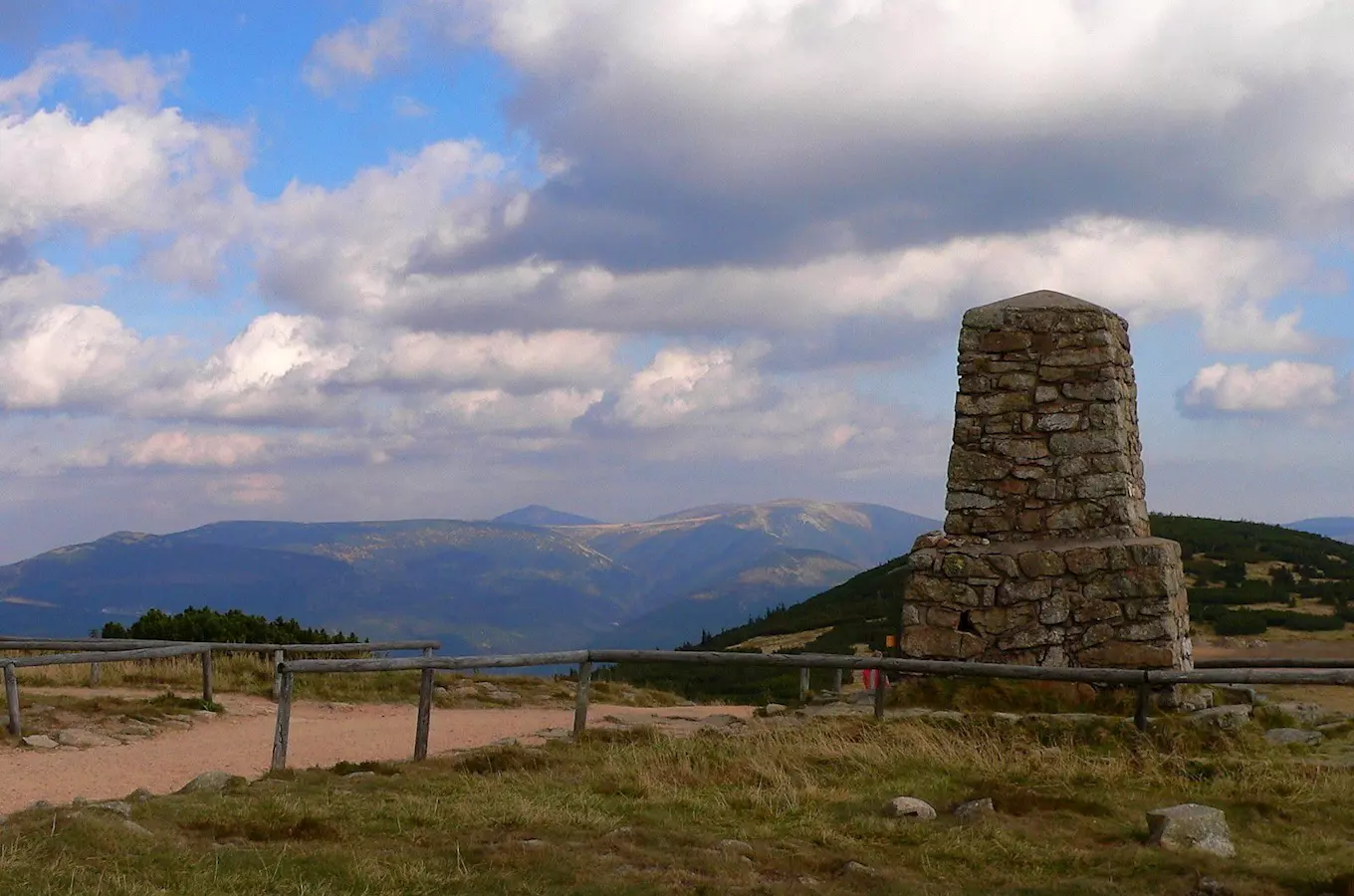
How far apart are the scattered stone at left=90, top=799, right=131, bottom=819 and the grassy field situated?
0.09 m

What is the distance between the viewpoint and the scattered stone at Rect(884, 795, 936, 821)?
853 centimetres

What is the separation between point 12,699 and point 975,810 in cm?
1125

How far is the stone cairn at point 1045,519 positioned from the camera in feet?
44.0

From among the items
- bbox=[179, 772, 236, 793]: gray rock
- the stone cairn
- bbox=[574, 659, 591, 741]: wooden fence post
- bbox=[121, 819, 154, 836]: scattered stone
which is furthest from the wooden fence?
the stone cairn

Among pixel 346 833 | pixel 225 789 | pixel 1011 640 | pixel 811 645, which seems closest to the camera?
pixel 346 833

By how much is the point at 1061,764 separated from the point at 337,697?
41.3 feet

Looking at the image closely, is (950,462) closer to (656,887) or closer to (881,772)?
(881,772)

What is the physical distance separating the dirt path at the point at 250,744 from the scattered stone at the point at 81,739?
0.70ft

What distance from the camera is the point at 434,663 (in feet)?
39.0

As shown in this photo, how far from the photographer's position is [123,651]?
54.6 ft

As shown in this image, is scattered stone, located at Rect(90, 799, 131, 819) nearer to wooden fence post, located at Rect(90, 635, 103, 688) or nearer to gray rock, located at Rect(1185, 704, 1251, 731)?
gray rock, located at Rect(1185, 704, 1251, 731)

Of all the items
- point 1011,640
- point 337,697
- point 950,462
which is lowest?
point 337,697

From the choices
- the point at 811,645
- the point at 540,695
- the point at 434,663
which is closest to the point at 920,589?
the point at 434,663

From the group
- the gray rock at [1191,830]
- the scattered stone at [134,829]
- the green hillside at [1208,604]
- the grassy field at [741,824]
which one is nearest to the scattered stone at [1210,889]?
the grassy field at [741,824]
